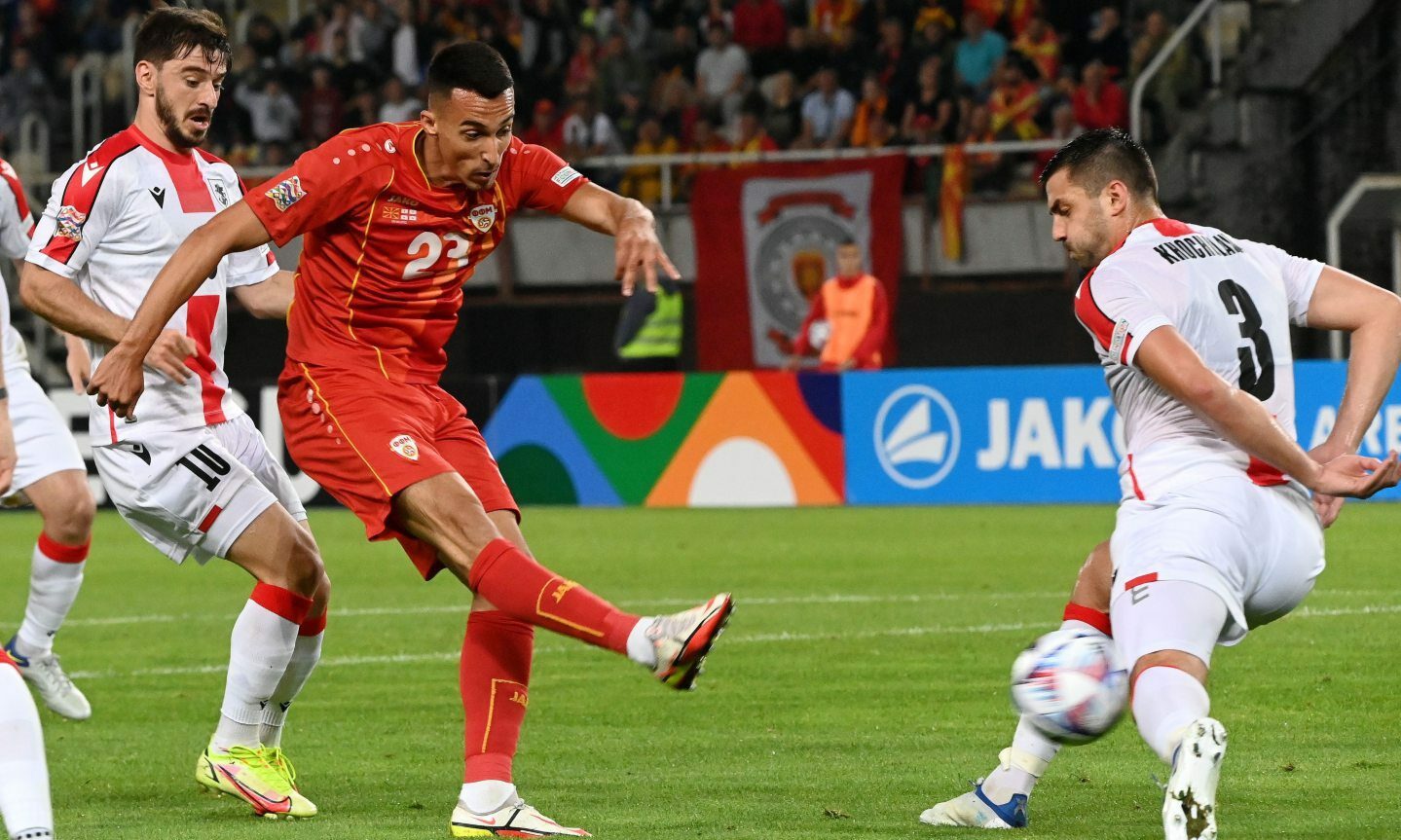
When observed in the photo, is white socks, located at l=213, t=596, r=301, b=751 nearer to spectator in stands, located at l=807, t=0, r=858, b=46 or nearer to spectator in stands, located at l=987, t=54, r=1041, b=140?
spectator in stands, located at l=987, t=54, r=1041, b=140

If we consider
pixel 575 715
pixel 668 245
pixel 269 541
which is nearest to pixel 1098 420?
pixel 668 245

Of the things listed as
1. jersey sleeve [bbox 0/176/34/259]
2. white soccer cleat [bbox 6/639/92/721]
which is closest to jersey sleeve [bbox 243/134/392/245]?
jersey sleeve [bbox 0/176/34/259]

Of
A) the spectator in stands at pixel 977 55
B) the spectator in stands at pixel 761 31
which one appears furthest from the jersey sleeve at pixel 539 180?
the spectator in stands at pixel 761 31

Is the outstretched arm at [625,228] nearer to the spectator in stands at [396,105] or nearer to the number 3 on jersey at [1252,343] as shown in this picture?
the number 3 on jersey at [1252,343]

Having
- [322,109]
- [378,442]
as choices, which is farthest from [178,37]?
[322,109]

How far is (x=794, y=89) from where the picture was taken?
21609mm

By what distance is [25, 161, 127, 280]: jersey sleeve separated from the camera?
250 inches

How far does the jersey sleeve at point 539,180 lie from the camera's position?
605 cm

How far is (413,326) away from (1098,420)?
35.3 ft

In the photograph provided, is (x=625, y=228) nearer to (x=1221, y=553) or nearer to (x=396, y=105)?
(x=1221, y=553)

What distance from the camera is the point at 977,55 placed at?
832 inches

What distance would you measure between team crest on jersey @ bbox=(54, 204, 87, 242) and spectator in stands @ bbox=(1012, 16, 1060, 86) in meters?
15.3

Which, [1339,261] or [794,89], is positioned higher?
[794,89]

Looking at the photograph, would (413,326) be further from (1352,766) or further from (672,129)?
(672,129)
